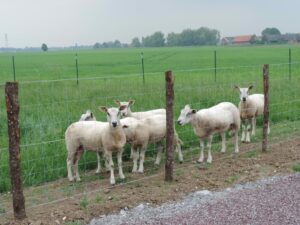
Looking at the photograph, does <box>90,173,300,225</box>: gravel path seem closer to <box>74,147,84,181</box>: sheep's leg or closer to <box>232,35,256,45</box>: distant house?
<box>74,147,84,181</box>: sheep's leg

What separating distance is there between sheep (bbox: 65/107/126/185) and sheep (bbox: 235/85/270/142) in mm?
4611

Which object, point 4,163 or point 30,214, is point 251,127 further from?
point 30,214

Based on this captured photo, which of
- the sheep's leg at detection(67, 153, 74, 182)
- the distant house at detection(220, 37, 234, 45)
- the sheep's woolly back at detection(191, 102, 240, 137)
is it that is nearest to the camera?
the sheep's leg at detection(67, 153, 74, 182)

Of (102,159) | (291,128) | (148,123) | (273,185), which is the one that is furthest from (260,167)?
(291,128)

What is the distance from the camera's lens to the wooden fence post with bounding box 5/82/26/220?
272 inches

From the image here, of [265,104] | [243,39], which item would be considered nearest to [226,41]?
[243,39]

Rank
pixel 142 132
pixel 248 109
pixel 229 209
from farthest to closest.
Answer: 1. pixel 248 109
2. pixel 142 132
3. pixel 229 209

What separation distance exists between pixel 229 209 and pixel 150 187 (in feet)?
5.63

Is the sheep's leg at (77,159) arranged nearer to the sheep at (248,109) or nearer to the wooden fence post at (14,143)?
the wooden fence post at (14,143)

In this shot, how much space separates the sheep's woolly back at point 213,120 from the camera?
427 inches

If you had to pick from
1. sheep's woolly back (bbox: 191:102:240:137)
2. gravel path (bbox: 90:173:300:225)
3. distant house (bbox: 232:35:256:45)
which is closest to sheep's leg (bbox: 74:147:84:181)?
gravel path (bbox: 90:173:300:225)

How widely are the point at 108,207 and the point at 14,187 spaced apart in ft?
4.74

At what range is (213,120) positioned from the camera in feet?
35.8

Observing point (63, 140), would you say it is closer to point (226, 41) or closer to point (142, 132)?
point (142, 132)
